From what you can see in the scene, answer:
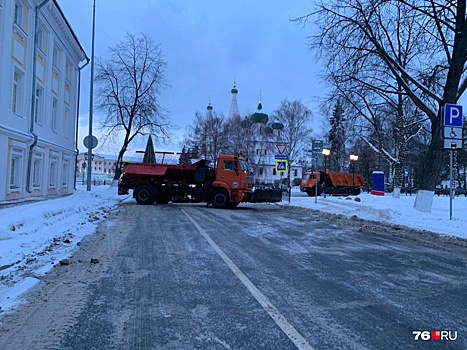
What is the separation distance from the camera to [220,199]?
19.8m

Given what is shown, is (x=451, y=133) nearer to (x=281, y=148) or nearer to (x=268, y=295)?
(x=281, y=148)

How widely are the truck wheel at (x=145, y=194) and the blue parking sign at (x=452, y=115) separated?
47.0 ft

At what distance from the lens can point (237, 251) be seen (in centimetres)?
788

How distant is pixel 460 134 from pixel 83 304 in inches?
490

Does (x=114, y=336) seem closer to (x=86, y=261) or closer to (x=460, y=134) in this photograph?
(x=86, y=261)

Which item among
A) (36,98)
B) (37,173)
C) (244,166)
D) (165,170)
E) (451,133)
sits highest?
(36,98)

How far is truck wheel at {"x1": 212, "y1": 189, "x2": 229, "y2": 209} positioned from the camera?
19.7m

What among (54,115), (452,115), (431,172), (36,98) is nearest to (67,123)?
(54,115)

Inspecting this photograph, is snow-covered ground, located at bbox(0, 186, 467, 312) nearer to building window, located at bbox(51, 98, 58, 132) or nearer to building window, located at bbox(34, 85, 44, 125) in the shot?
building window, located at bbox(34, 85, 44, 125)

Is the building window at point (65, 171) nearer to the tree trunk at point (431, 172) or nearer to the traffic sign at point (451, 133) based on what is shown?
the tree trunk at point (431, 172)

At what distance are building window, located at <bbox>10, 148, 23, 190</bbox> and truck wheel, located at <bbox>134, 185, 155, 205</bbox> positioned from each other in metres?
5.67

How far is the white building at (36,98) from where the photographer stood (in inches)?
610

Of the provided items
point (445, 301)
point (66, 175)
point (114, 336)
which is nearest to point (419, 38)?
point (445, 301)
